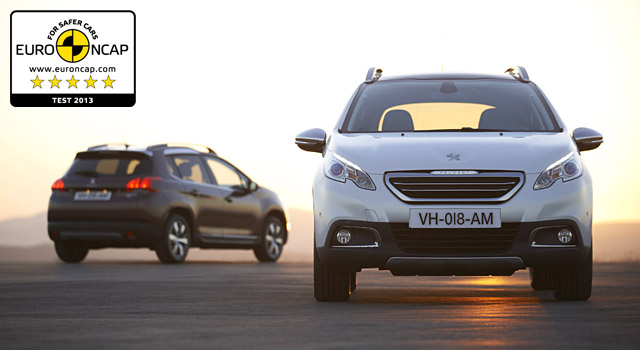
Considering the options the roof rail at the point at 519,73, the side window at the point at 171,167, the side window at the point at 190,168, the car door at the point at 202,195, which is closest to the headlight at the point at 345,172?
the roof rail at the point at 519,73

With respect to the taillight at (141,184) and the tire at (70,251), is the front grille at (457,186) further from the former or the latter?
the tire at (70,251)

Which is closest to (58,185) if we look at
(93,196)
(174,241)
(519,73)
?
(93,196)

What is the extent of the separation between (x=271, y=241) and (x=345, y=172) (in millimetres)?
11063

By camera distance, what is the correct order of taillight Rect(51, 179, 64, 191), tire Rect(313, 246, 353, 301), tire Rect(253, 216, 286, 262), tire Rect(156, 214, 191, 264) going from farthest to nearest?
tire Rect(253, 216, 286, 262) < taillight Rect(51, 179, 64, 191) < tire Rect(156, 214, 191, 264) < tire Rect(313, 246, 353, 301)

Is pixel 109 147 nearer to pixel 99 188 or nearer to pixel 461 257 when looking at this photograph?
pixel 99 188

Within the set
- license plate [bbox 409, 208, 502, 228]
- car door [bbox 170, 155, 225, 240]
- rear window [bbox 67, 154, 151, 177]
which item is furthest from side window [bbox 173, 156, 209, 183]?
license plate [bbox 409, 208, 502, 228]

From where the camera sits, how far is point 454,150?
9.30 metres

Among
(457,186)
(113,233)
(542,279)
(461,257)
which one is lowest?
(113,233)

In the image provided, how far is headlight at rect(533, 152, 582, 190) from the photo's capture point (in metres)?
9.11

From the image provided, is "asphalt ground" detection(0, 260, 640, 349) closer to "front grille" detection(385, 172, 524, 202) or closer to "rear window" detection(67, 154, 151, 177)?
"front grille" detection(385, 172, 524, 202)

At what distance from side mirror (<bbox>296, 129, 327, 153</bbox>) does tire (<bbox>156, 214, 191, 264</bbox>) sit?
7.59m

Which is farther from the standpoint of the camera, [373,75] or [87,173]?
[87,173]

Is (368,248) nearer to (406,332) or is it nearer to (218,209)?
(406,332)

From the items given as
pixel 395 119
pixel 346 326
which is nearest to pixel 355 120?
pixel 395 119
